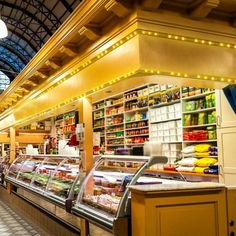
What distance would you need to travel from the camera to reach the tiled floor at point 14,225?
19.5ft

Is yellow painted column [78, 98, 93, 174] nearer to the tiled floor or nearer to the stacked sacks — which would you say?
the tiled floor

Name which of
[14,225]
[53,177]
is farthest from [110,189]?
[14,225]

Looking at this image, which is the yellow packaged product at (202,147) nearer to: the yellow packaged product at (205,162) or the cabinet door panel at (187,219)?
the yellow packaged product at (205,162)

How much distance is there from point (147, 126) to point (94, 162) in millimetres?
3853

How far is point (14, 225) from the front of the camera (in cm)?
657

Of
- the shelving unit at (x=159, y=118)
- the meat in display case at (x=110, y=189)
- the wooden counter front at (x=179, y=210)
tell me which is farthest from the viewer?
the shelving unit at (x=159, y=118)

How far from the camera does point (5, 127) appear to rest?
11.0 metres

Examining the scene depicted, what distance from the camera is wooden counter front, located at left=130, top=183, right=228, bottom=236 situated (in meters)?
2.79

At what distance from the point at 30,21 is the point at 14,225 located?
50.7 feet

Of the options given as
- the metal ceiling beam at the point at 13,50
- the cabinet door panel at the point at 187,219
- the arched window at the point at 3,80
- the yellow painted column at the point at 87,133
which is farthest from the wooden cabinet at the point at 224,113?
the arched window at the point at 3,80

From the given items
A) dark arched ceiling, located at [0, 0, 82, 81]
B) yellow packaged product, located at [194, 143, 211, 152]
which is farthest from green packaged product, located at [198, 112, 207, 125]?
dark arched ceiling, located at [0, 0, 82, 81]

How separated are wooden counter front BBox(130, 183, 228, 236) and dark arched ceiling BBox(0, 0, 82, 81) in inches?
520

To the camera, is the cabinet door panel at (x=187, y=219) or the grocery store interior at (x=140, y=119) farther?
the grocery store interior at (x=140, y=119)

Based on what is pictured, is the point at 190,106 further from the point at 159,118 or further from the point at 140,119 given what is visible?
the point at 140,119
